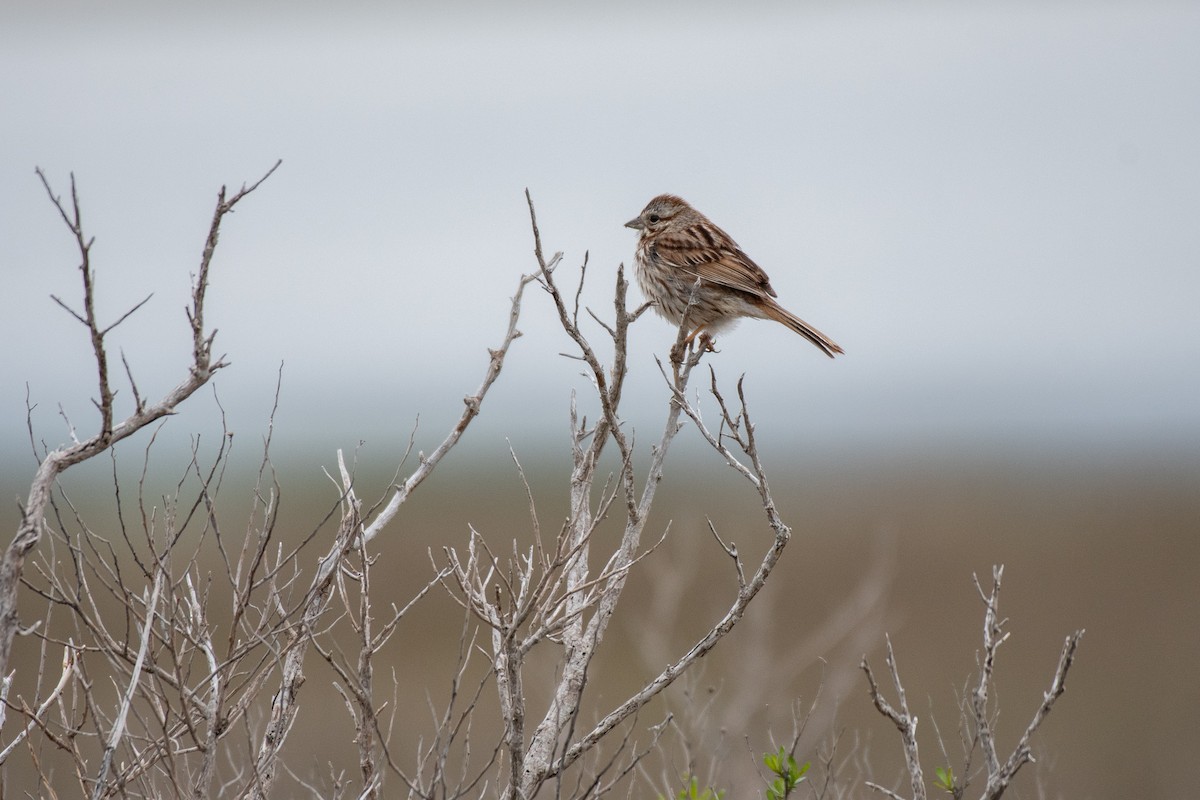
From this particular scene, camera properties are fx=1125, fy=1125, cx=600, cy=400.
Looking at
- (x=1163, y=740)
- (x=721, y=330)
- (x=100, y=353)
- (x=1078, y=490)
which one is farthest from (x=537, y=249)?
(x=1078, y=490)

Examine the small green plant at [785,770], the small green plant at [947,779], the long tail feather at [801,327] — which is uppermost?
the long tail feather at [801,327]

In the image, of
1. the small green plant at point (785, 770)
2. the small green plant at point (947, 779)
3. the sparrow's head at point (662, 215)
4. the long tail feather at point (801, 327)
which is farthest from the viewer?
the sparrow's head at point (662, 215)

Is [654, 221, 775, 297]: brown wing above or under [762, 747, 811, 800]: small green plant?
above

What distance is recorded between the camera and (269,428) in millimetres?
3654

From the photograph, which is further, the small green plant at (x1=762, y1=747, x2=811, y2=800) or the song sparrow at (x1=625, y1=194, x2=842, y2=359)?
the song sparrow at (x1=625, y1=194, x2=842, y2=359)

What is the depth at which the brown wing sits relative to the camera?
8016mm

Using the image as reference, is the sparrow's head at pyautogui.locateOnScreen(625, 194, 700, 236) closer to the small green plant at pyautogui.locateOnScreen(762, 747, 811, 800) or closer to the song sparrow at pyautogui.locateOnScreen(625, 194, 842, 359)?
the song sparrow at pyautogui.locateOnScreen(625, 194, 842, 359)

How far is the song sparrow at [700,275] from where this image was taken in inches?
313

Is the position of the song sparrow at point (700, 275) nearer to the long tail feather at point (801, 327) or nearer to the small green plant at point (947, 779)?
the long tail feather at point (801, 327)

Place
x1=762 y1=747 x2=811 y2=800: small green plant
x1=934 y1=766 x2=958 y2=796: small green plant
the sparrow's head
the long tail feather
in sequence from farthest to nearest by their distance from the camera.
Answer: the sparrow's head, the long tail feather, x1=762 y1=747 x2=811 y2=800: small green plant, x1=934 y1=766 x2=958 y2=796: small green plant

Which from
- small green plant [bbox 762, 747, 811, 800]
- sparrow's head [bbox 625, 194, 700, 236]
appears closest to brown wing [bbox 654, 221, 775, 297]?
sparrow's head [bbox 625, 194, 700, 236]

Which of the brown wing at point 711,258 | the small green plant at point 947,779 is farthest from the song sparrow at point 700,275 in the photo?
the small green plant at point 947,779

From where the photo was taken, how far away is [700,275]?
793 cm

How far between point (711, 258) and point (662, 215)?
3.57ft
